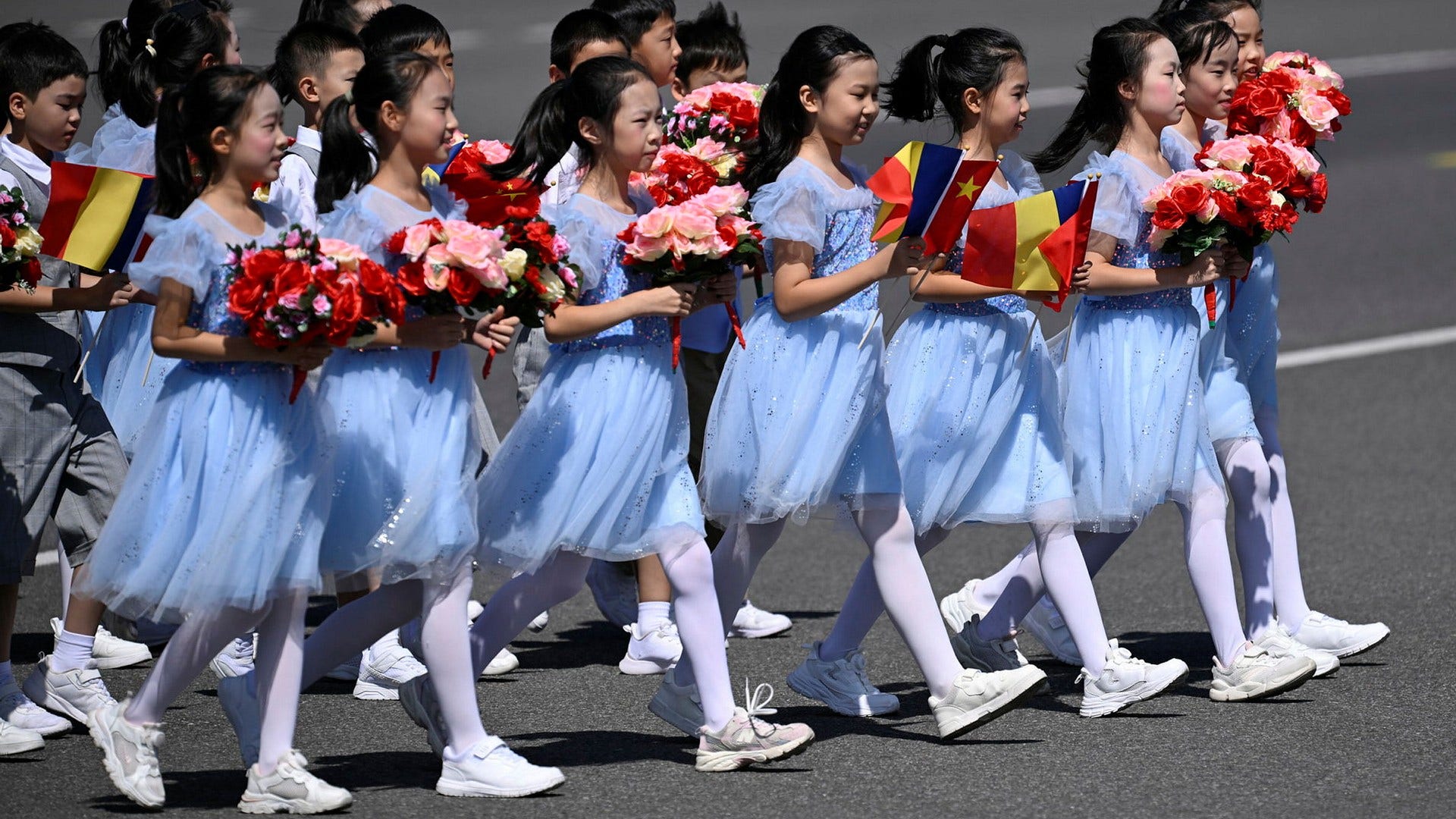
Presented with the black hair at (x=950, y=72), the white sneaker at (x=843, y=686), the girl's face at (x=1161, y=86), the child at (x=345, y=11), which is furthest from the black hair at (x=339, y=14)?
the white sneaker at (x=843, y=686)

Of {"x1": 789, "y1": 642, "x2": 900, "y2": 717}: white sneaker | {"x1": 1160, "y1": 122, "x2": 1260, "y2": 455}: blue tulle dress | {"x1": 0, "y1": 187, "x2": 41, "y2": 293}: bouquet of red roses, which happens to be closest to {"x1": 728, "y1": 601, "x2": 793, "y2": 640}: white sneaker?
{"x1": 789, "y1": 642, "x2": 900, "y2": 717}: white sneaker

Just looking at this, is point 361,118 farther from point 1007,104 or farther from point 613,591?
point 613,591

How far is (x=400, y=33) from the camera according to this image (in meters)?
7.12

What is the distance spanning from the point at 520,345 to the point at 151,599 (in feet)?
8.56

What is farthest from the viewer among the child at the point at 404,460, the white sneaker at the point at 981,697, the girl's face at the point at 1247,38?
the girl's face at the point at 1247,38

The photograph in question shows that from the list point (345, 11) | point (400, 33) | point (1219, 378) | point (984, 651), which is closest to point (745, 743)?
point (984, 651)

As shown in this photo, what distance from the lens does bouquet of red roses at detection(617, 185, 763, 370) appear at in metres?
5.67

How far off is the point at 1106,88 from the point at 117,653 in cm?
416

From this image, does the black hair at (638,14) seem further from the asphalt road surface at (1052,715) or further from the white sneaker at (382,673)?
the white sneaker at (382,673)

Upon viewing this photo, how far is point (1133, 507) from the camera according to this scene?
6578 millimetres

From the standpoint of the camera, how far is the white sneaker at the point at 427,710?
5.73 m

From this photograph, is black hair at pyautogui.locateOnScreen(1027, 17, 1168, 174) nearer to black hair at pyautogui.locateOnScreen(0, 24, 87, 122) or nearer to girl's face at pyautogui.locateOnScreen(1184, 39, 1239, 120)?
girl's face at pyautogui.locateOnScreen(1184, 39, 1239, 120)

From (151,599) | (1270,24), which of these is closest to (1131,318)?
(151,599)

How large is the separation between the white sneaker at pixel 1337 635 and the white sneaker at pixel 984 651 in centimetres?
109
